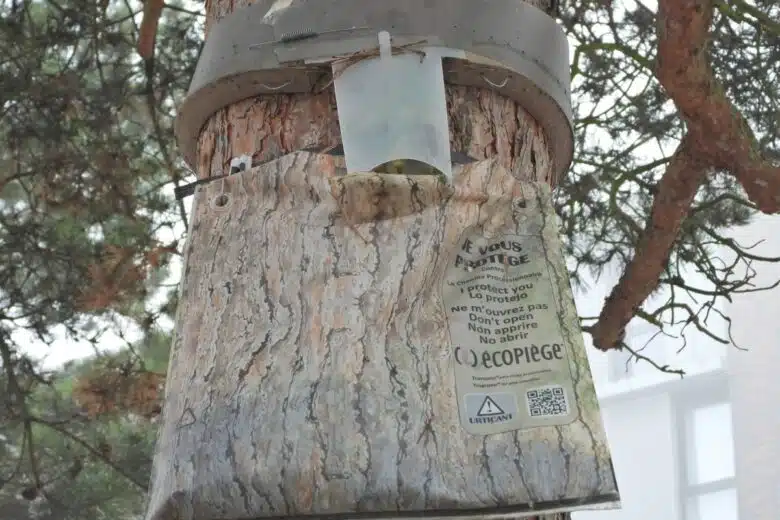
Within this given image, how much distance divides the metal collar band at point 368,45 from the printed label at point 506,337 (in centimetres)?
18

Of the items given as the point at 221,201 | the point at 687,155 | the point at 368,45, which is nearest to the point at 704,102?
the point at 687,155

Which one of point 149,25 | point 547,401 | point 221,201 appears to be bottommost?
point 547,401

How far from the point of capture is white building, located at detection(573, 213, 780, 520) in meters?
4.34

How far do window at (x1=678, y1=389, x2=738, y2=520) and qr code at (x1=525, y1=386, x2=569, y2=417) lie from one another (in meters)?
3.97

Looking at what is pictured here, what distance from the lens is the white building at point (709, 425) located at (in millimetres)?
4344

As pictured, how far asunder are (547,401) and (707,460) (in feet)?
13.3

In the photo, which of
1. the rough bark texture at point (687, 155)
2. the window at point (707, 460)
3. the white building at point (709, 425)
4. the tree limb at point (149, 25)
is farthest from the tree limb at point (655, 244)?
the window at point (707, 460)

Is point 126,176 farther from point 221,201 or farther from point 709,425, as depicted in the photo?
point 709,425

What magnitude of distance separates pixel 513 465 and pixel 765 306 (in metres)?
3.91

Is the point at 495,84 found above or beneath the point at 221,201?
above

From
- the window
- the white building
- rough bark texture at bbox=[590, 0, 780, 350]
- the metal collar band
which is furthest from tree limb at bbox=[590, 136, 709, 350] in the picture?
the window

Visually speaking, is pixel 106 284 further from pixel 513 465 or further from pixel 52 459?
pixel 513 465

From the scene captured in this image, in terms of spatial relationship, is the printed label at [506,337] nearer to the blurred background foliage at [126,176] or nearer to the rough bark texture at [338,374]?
the rough bark texture at [338,374]

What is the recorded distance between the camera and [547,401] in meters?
0.71
